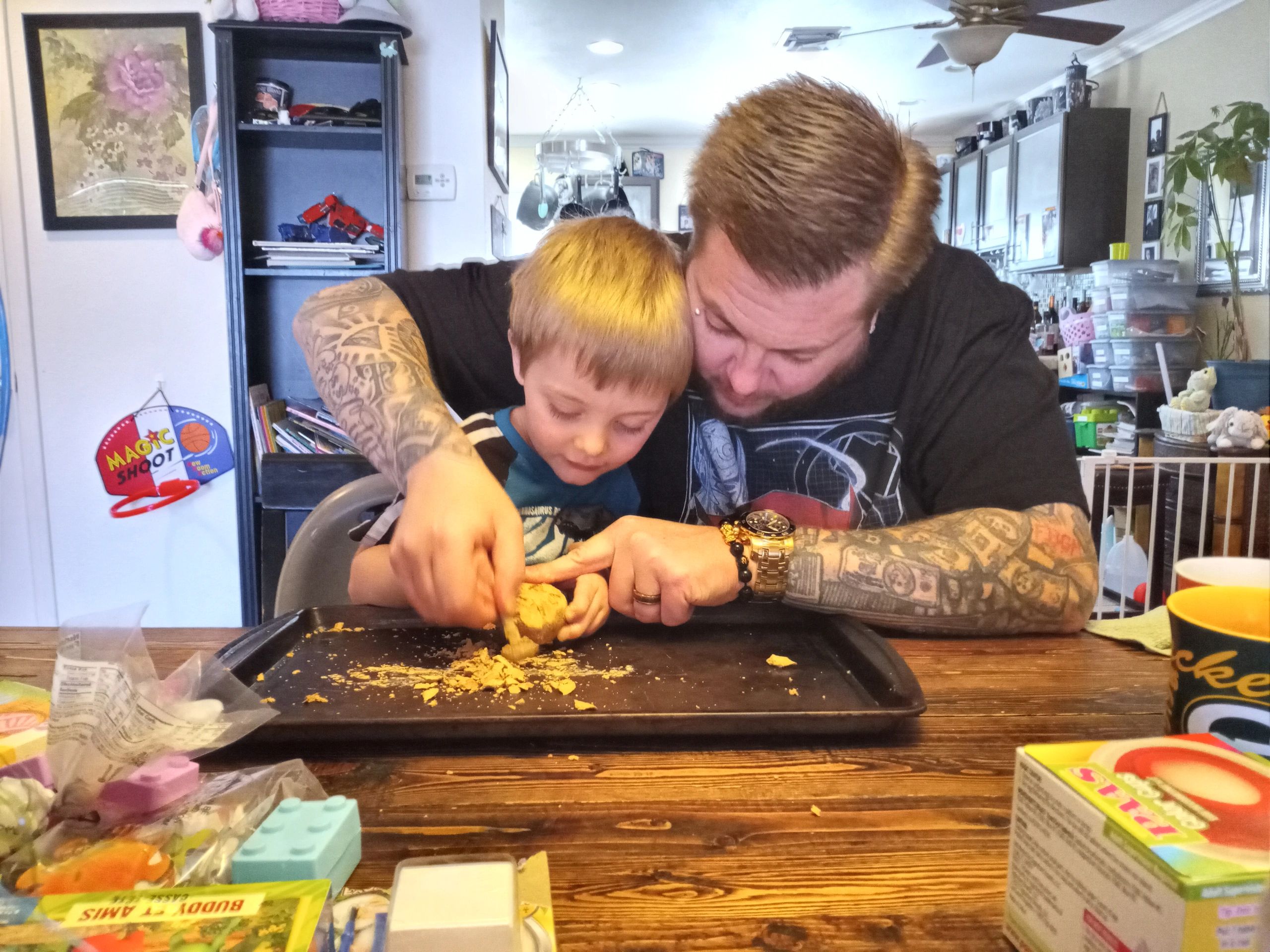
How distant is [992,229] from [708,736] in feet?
21.4

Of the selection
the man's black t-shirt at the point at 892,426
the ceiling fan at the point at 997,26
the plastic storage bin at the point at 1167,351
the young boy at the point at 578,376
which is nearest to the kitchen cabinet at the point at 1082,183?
the plastic storage bin at the point at 1167,351

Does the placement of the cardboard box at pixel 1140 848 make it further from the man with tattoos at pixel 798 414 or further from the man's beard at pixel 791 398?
the man's beard at pixel 791 398

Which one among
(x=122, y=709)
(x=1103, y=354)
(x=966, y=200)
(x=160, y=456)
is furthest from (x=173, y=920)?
(x=966, y=200)

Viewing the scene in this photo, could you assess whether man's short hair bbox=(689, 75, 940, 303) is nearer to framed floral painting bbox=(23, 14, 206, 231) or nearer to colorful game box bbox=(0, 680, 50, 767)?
colorful game box bbox=(0, 680, 50, 767)

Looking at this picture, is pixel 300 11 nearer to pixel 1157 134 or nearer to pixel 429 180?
pixel 429 180

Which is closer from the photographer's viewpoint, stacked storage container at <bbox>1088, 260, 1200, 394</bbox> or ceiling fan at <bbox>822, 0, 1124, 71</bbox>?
ceiling fan at <bbox>822, 0, 1124, 71</bbox>

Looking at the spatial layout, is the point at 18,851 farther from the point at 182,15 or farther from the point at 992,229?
the point at 992,229

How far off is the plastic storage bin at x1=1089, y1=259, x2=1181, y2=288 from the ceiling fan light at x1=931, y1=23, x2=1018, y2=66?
1316mm

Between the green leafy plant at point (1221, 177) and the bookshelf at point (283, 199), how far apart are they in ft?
10.7

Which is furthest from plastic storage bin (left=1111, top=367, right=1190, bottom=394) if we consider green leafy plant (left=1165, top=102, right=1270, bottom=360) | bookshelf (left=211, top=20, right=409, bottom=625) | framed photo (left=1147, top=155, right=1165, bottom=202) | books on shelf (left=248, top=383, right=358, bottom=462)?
books on shelf (left=248, top=383, right=358, bottom=462)

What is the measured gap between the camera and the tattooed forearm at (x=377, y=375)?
4.09 feet

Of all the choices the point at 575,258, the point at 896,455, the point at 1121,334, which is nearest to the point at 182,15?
the point at 575,258

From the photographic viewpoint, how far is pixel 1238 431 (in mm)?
3223

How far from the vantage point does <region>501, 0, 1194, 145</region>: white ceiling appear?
15.0 ft
